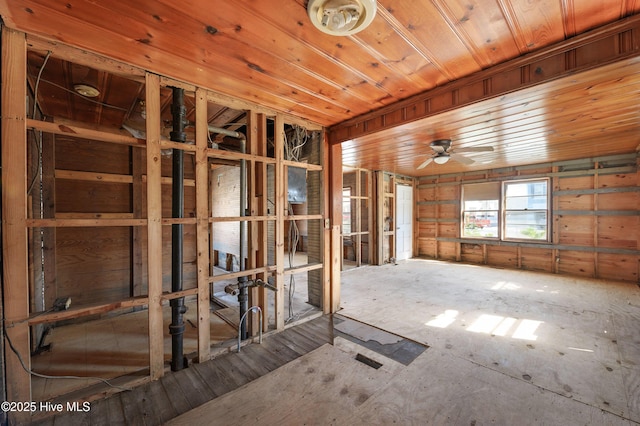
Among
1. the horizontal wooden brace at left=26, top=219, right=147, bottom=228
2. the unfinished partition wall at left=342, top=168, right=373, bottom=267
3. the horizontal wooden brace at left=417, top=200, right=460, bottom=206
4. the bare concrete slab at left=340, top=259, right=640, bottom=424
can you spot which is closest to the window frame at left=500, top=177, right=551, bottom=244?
the bare concrete slab at left=340, top=259, right=640, bottom=424

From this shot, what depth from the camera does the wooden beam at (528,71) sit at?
5.01 ft

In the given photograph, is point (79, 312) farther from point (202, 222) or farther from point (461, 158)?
point (461, 158)

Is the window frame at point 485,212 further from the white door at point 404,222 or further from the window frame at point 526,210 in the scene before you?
the white door at point 404,222

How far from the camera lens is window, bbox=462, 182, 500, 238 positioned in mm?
6223

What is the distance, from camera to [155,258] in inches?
78.4

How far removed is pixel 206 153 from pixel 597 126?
4596 mm

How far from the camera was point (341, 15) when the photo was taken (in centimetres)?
133

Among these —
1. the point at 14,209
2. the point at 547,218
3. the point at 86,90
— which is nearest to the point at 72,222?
the point at 14,209

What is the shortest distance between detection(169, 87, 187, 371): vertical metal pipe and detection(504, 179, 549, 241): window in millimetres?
6757

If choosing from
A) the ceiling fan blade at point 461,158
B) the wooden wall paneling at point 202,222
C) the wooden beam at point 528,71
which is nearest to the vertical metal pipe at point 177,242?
the wooden wall paneling at point 202,222

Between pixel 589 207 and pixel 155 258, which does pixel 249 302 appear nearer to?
pixel 155 258

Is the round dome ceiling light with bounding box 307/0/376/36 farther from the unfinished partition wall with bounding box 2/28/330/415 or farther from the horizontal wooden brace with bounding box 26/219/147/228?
the horizontal wooden brace with bounding box 26/219/147/228

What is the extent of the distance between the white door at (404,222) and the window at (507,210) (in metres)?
1.31

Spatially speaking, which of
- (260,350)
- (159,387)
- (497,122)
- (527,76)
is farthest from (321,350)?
(497,122)
